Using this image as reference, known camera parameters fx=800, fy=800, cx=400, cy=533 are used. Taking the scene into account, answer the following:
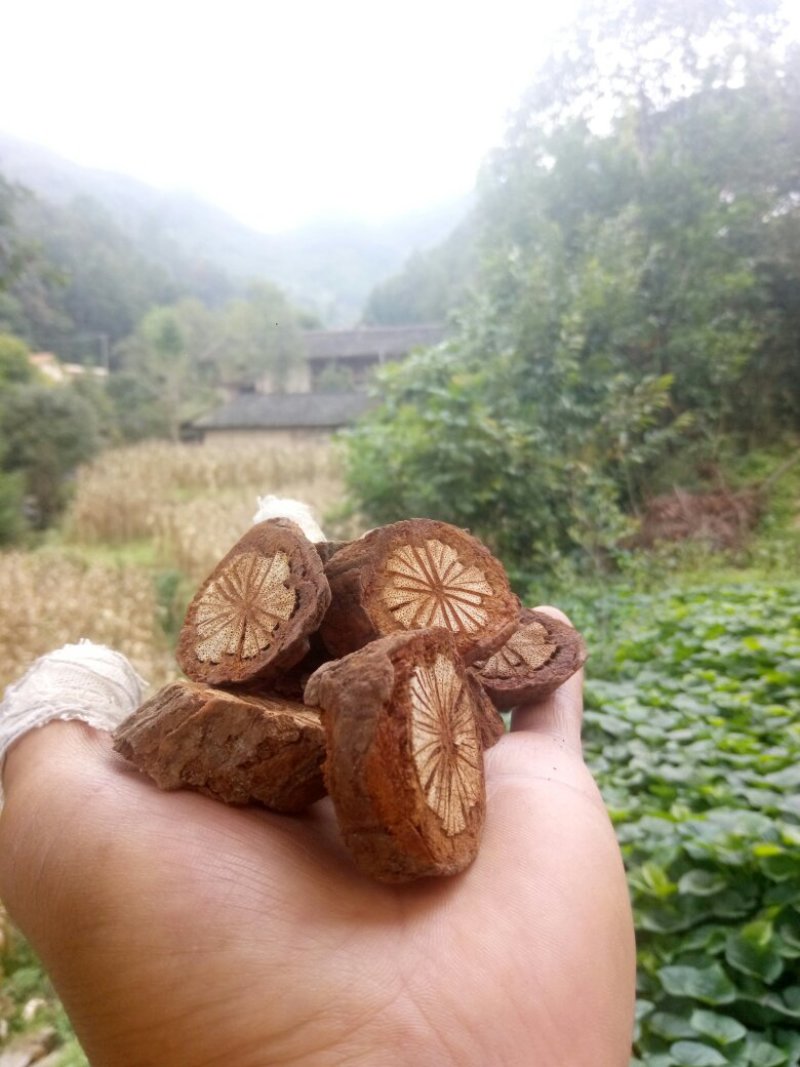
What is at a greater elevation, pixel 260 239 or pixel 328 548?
pixel 260 239

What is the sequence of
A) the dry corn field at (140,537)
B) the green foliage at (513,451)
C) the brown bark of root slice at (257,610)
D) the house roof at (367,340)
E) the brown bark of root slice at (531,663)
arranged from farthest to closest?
the house roof at (367,340)
the green foliage at (513,451)
the dry corn field at (140,537)
the brown bark of root slice at (531,663)
the brown bark of root slice at (257,610)

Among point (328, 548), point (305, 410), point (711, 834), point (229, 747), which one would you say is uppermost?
point (328, 548)

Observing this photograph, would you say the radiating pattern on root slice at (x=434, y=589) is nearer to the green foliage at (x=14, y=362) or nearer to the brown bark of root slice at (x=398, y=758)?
the brown bark of root slice at (x=398, y=758)

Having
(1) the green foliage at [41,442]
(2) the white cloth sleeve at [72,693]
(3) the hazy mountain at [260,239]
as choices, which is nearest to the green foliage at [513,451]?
(3) the hazy mountain at [260,239]

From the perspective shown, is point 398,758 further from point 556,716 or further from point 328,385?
point 328,385

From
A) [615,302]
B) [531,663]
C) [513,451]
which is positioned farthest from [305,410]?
[531,663]

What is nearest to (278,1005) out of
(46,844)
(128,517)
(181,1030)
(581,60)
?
(181,1030)
